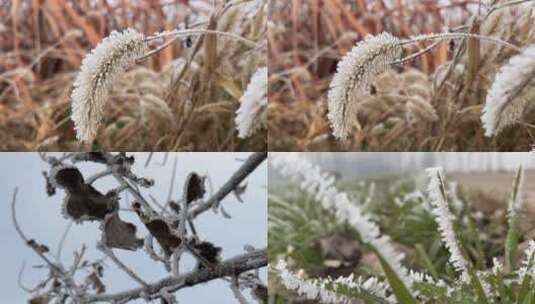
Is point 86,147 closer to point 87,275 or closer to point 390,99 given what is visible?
point 87,275

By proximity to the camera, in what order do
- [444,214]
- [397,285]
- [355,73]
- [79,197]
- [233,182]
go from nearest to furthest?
[397,285] < [444,214] < [355,73] < [79,197] < [233,182]

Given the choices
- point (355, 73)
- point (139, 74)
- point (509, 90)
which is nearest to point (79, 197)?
point (139, 74)

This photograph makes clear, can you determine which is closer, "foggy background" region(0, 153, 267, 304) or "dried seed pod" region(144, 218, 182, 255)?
"dried seed pod" region(144, 218, 182, 255)

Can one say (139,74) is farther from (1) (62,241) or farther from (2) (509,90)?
(2) (509,90)

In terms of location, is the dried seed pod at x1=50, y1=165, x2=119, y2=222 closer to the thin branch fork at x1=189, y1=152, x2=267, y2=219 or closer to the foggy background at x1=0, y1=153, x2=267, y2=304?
the foggy background at x1=0, y1=153, x2=267, y2=304

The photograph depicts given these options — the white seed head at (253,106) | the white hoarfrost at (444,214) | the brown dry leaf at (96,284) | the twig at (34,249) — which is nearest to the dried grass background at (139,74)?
the white seed head at (253,106)

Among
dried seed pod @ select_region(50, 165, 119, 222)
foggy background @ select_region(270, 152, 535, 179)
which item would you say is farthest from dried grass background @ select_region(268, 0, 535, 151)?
dried seed pod @ select_region(50, 165, 119, 222)

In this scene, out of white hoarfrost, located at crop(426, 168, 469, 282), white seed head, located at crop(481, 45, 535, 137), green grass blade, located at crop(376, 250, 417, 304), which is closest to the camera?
green grass blade, located at crop(376, 250, 417, 304)

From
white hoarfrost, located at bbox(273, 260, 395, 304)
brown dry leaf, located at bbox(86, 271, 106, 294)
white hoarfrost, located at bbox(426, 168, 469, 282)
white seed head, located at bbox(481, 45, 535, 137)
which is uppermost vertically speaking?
white seed head, located at bbox(481, 45, 535, 137)
